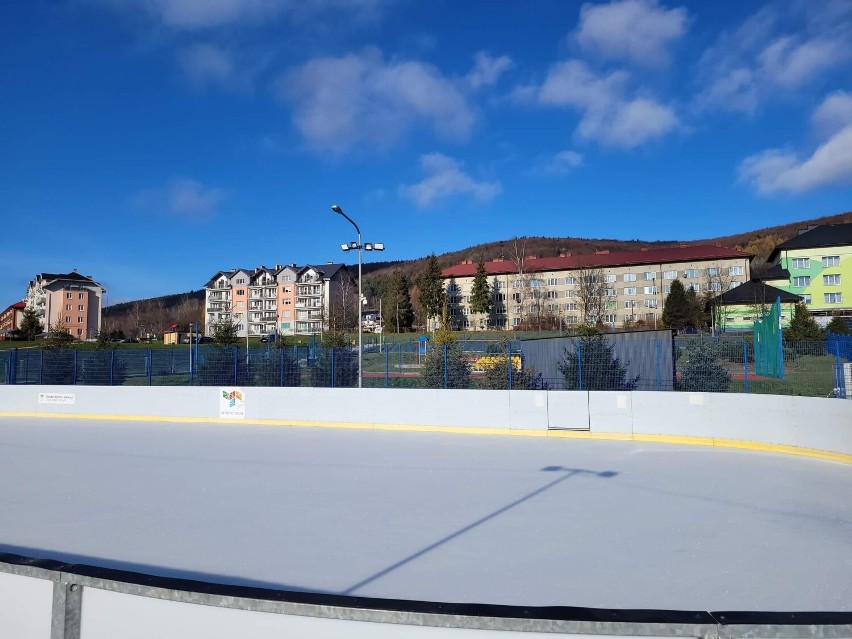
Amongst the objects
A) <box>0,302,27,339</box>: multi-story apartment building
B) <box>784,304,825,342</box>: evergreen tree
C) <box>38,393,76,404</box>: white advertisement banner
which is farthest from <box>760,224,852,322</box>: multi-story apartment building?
<box>0,302,27,339</box>: multi-story apartment building

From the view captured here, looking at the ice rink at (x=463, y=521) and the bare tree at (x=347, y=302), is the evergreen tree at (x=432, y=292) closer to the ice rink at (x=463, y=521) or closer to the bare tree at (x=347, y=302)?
the bare tree at (x=347, y=302)

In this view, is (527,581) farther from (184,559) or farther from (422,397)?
(422,397)

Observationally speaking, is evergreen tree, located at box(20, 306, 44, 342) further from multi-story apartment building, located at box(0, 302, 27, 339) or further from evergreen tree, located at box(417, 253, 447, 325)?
evergreen tree, located at box(417, 253, 447, 325)

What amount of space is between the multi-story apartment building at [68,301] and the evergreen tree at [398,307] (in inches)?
2105

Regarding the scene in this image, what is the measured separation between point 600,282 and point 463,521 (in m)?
72.0

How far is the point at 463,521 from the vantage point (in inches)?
287

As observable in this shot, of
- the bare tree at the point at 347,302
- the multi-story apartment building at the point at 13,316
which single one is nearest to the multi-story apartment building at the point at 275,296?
the bare tree at the point at 347,302

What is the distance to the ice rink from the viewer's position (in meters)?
5.22

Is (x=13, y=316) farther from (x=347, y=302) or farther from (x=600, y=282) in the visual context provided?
(x=600, y=282)

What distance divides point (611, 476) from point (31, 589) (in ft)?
30.4

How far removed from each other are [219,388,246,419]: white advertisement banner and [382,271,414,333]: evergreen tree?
7505cm

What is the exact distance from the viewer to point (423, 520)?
7.33m

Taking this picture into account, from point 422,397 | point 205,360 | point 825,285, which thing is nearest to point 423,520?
point 422,397

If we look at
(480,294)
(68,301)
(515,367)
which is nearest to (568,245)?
(480,294)
